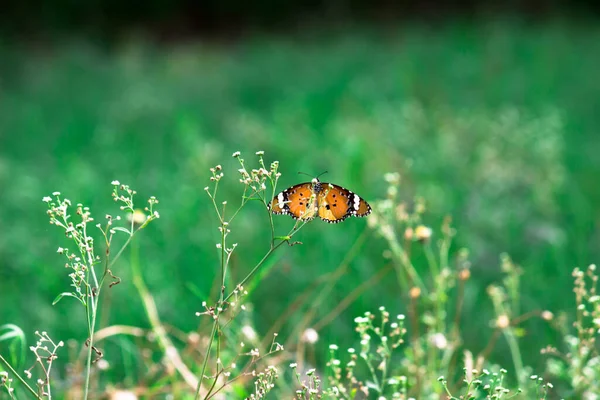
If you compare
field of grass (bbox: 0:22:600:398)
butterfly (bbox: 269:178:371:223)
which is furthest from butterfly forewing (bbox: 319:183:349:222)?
field of grass (bbox: 0:22:600:398)

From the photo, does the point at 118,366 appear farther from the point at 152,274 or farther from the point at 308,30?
the point at 308,30

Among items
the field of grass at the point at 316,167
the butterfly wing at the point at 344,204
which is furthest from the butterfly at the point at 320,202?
the field of grass at the point at 316,167

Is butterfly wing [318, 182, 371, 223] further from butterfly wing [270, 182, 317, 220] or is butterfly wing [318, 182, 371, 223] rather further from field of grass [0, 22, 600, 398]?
field of grass [0, 22, 600, 398]

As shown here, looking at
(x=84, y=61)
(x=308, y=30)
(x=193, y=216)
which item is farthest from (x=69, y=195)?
(x=308, y=30)

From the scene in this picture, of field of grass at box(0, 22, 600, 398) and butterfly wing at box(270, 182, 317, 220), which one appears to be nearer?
butterfly wing at box(270, 182, 317, 220)

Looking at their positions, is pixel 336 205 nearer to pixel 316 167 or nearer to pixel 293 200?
pixel 293 200

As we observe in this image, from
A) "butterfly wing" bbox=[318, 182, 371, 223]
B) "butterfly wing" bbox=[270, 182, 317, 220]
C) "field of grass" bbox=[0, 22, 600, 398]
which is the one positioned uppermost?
"field of grass" bbox=[0, 22, 600, 398]

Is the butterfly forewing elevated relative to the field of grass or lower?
lower
